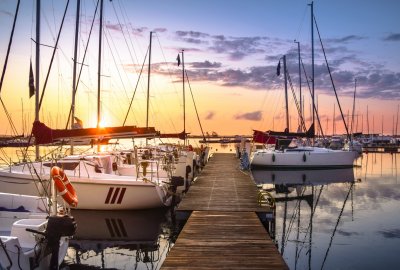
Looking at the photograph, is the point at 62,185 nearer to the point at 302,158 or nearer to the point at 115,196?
the point at 115,196

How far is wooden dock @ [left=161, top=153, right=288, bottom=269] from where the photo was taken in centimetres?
859

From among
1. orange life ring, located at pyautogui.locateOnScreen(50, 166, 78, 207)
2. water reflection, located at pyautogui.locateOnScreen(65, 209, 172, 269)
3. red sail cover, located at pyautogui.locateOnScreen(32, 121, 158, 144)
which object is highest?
red sail cover, located at pyautogui.locateOnScreen(32, 121, 158, 144)

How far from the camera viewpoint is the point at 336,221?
17594mm

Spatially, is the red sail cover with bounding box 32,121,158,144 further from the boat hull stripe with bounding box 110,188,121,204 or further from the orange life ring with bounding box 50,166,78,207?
the orange life ring with bounding box 50,166,78,207

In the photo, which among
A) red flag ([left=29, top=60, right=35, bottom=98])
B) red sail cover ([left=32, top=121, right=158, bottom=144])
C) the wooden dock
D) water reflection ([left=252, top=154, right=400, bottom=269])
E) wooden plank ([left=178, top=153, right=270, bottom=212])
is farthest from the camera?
red flag ([left=29, top=60, right=35, bottom=98])

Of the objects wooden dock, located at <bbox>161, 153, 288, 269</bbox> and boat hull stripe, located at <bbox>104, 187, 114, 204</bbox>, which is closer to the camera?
wooden dock, located at <bbox>161, 153, 288, 269</bbox>

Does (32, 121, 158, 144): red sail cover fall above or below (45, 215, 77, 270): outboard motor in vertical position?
Result: above

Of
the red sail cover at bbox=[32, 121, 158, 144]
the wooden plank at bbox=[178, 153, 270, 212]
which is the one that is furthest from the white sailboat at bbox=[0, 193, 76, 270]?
the wooden plank at bbox=[178, 153, 270, 212]

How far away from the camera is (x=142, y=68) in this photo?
38812 mm

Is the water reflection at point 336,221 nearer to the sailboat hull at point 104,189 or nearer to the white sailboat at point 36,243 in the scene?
the sailboat hull at point 104,189

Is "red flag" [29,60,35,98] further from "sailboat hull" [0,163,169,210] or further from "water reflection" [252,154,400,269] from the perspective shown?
"water reflection" [252,154,400,269]

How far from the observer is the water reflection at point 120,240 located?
11758mm

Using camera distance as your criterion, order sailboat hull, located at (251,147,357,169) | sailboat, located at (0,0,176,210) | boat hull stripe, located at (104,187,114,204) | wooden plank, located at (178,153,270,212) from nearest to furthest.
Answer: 1. wooden plank, located at (178,153,270,212)
2. sailboat, located at (0,0,176,210)
3. boat hull stripe, located at (104,187,114,204)
4. sailboat hull, located at (251,147,357,169)

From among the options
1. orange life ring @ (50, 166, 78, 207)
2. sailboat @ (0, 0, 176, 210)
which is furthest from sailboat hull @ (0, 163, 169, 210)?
orange life ring @ (50, 166, 78, 207)
